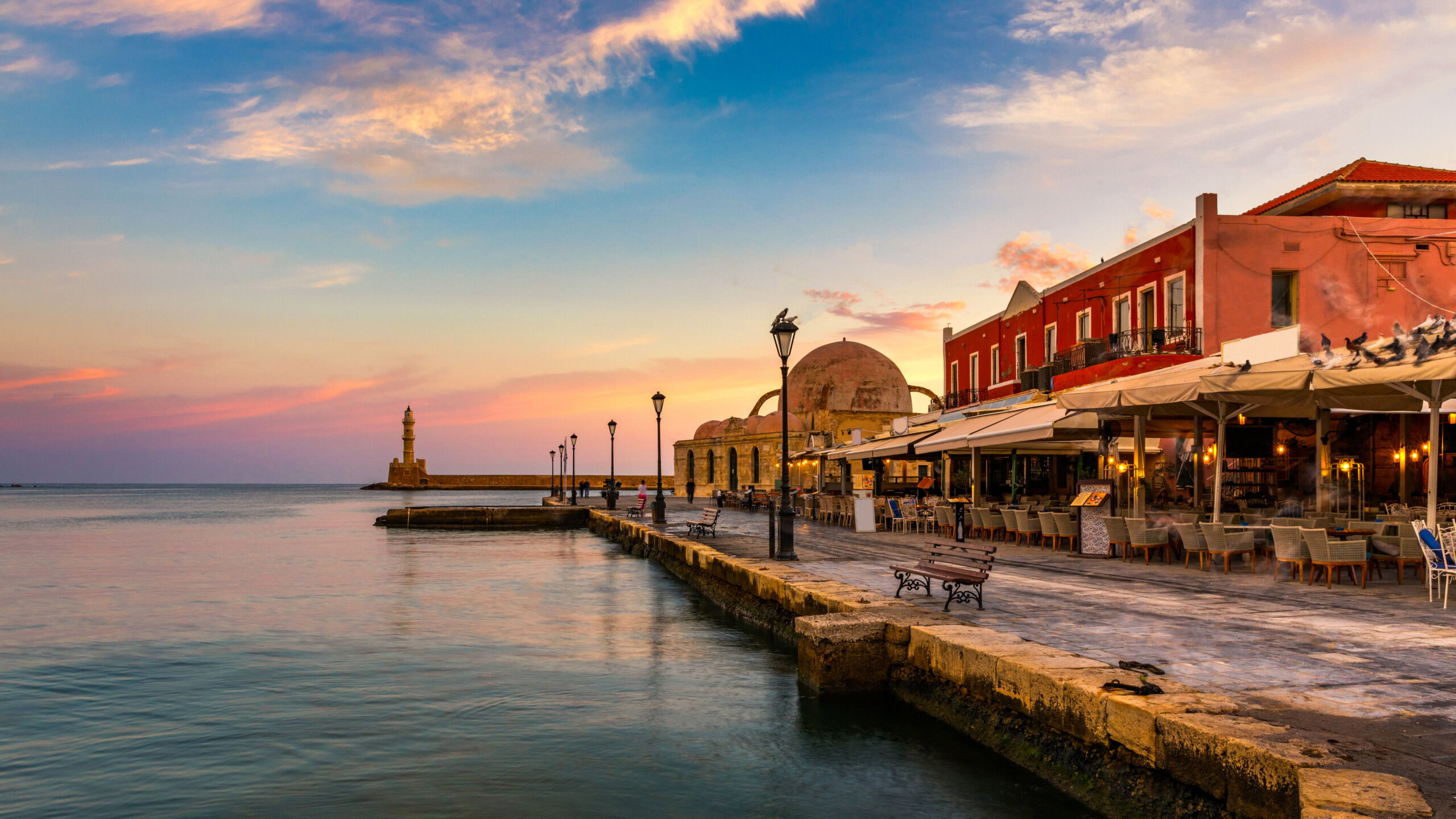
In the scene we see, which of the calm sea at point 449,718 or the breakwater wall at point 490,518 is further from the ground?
the calm sea at point 449,718

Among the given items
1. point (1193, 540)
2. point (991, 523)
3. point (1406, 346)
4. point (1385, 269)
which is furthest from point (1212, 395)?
point (1385, 269)

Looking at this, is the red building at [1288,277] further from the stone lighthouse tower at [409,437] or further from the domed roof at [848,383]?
the stone lighthouse tower at [409,437]

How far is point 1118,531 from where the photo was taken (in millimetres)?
12398

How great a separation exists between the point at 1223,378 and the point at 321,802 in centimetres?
946

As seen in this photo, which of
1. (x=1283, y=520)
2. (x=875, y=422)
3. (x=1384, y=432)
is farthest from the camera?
(x=875, y=422)

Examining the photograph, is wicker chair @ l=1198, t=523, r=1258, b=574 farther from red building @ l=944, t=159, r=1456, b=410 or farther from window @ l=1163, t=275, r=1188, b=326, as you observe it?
window @ l=1163, t=275, r=1188, b=326

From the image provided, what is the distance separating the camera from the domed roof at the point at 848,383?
52125 mm

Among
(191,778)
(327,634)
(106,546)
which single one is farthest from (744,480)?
(191,778)

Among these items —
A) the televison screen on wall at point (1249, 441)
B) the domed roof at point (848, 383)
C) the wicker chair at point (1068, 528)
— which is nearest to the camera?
the wicker chair at point (1068, 528)

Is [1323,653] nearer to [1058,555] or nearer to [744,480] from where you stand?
Result: [1058,555]

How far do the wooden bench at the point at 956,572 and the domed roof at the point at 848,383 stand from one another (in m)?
41.6

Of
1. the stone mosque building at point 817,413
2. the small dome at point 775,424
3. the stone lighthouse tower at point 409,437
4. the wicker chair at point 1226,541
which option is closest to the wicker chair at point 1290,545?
the wicker chair at point 1226,541

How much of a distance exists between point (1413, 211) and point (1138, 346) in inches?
288

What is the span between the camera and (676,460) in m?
62.8
